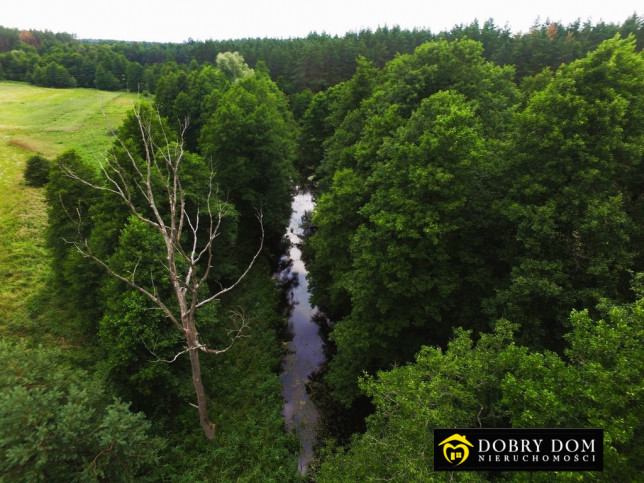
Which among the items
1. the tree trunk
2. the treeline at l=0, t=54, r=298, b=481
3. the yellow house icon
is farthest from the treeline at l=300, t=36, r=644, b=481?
the tree trunk

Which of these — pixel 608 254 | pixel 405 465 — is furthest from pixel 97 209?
pixel 608 254

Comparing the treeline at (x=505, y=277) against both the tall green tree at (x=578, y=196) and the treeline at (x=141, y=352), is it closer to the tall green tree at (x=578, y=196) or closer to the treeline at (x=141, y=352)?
the tall green tree at (x=578, y=196)

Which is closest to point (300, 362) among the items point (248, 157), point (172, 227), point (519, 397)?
point (172, 227)

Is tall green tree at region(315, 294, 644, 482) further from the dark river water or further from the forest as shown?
the dark river water

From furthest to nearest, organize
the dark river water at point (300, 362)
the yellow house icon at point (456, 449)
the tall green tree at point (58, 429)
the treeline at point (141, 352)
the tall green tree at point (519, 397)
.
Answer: the dark river water at point (300, 362)
the treeline at point (141, 352)
the tall green tree at point (58, 429)
the yellow house icon at point (456, 449)
the tall green tree at point (519, 397)

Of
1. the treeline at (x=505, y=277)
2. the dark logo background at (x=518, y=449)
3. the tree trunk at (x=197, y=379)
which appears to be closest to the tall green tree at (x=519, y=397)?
the treeline at (x=505, y=277)

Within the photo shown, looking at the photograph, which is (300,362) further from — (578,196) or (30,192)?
(30,192)

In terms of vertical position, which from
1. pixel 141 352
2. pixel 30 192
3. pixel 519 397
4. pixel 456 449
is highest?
pixel 30 192
